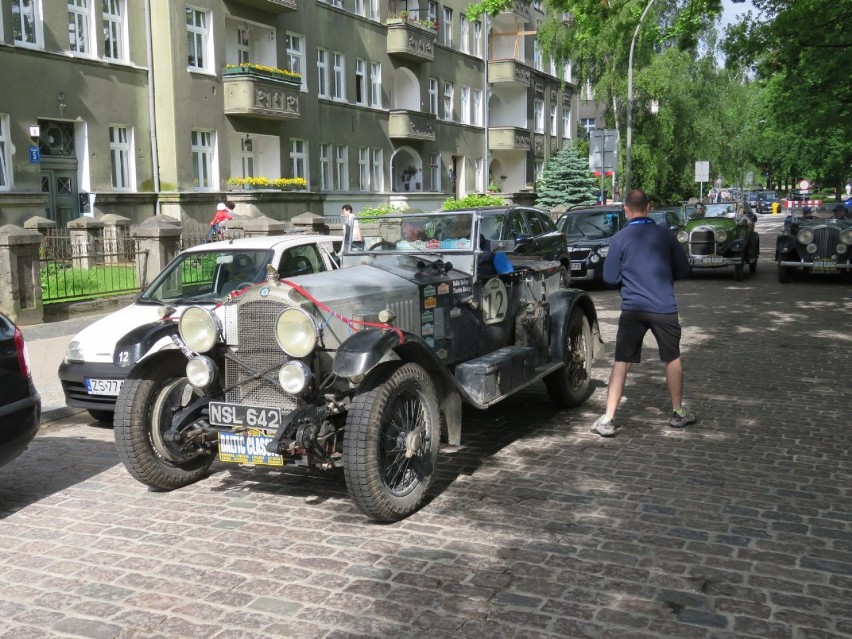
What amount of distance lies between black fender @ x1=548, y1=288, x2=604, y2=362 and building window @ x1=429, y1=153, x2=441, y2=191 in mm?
31634

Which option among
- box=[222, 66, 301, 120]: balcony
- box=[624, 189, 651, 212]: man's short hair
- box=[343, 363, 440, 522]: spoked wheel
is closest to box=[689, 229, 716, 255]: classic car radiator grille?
box=[222, 66, 301, 120]: balcony

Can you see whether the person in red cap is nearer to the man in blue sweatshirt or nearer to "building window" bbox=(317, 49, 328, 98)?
the man in blue sweatshirt

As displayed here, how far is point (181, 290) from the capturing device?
9.37 metres

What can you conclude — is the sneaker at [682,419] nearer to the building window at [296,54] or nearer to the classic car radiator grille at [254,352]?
the classic car radiator grille at [254,352]

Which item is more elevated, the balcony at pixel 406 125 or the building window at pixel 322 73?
the building window at pixel 322 73

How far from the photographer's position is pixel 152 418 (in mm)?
6062

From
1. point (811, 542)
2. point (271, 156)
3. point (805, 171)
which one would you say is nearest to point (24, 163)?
point (271, 156)

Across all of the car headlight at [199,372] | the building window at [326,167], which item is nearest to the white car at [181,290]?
the car headlight at [199,372]

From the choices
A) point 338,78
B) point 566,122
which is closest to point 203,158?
point 338,78

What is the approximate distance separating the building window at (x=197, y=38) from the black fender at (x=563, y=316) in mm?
19724

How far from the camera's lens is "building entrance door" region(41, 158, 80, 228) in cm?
2239

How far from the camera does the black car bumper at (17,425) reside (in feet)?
19.0

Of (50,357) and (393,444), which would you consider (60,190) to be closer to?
(50,357)

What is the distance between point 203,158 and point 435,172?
15636 mm
